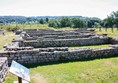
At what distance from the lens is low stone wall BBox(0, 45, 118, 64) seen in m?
14.0

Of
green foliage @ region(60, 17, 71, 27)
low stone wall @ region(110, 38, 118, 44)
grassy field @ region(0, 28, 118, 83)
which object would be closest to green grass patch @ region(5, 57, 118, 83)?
grassy field @ region(0, 28, 118, 83)

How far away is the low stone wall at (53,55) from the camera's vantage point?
14039 millimetres

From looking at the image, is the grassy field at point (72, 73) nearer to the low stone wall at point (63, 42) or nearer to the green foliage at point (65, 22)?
the low stone wall at point (63, 42)

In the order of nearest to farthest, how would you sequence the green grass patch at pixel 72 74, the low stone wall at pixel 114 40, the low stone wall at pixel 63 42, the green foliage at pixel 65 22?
the green grass patch at pixel 72 74, the low stone wall at pixel 63 42, the low stone wall at pixel 114 40, the green foliage at pixel 65 22

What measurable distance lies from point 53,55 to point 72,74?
359 centimetres

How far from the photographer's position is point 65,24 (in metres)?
96.8

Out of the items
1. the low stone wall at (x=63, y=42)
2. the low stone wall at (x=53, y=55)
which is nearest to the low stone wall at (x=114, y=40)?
the low stone wall at (x=63, y=42)

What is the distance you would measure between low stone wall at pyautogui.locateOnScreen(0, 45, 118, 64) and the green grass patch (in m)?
1.05

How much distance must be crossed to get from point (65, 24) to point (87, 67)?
8415 centimetres

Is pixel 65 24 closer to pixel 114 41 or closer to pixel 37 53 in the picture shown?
pixel 114 41

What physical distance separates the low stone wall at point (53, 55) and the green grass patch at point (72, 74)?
1049 millimetres

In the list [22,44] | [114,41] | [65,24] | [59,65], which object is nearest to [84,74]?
[59,65]

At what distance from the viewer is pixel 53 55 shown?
1491cm

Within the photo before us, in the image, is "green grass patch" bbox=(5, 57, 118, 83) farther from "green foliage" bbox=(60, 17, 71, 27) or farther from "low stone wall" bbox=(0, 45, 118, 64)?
"green foliage" bbox=(60, 17, 71, 27)
